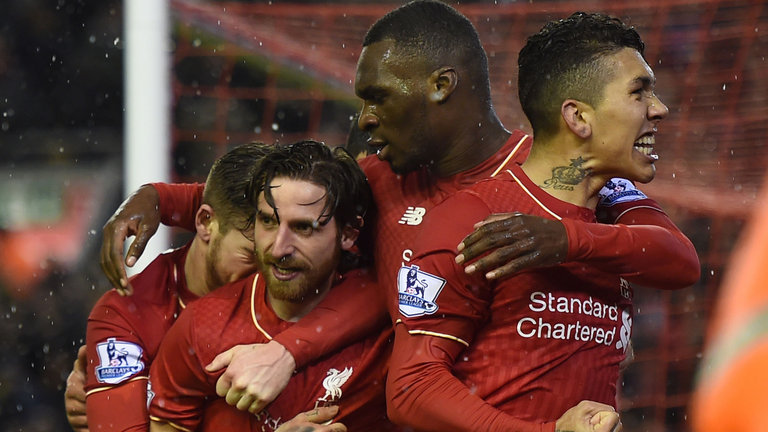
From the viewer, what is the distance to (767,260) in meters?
0.70

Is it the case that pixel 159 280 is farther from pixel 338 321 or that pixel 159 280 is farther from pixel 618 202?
pixel 618 202

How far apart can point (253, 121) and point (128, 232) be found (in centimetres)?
330

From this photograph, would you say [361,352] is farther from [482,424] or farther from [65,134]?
[65,134]

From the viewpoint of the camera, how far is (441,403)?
79.3 inches

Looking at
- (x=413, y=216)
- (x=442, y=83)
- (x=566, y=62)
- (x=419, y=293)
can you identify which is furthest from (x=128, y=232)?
(x=566, y=62)

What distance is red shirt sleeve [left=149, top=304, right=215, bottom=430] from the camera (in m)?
2.48

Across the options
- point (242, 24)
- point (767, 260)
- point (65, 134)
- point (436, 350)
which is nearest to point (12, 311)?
point (65, 134)

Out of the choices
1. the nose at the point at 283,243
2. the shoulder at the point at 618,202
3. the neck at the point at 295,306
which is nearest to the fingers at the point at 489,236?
the shoulder at the point at 618,202

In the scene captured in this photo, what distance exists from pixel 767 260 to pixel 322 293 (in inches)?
76.7

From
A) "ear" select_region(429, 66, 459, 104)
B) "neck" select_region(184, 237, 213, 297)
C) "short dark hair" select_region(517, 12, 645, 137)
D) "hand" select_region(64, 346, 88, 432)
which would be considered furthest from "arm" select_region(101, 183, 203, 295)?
"short dark hair" select_region(517, 12, 645, 137)

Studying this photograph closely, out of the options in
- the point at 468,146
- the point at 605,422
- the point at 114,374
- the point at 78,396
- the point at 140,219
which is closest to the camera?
the point at 605,422

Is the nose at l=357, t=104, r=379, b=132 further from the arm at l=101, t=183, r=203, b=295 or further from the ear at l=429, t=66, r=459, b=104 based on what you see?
the arm at l=101, t=183, r=203, b=295

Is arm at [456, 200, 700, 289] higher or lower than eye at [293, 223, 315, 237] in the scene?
higher

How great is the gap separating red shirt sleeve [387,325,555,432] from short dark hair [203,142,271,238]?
0.82 metres
